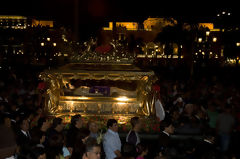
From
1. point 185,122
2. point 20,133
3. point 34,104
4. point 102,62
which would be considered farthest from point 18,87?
point 185,122

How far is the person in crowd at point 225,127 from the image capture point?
6234 millimetres

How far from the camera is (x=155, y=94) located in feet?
25.5

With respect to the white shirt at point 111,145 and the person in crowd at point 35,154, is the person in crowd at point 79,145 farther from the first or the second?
the person in crowd at point 35,154

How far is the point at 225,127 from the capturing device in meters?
6.23

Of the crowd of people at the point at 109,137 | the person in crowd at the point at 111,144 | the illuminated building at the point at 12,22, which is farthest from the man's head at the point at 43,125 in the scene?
the illuminated building at the point at 12,22

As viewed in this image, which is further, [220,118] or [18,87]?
[18,87]

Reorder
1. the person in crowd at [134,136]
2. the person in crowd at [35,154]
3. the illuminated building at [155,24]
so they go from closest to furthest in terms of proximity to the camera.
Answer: the person in crowd at [35,154] → the person in crowd at [134,136] → the illuminated building at [155,24]

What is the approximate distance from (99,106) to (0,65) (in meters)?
19.0

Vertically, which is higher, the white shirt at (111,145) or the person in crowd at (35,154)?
the person in crowd at (35,154)

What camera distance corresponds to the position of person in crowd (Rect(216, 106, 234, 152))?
→ 20.5ft

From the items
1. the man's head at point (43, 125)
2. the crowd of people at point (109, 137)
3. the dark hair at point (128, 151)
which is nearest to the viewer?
the crowd of people at point (109, 137)

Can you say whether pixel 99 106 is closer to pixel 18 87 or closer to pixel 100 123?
pixel 100 123

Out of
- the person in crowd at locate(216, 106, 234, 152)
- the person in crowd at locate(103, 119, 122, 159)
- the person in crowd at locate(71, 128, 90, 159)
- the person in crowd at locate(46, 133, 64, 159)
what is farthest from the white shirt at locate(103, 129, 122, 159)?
the person in crowd at locate(216, 106, 234, 152)

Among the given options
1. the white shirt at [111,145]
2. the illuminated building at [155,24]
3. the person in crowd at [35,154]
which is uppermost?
the illuminated building at [155,24]
